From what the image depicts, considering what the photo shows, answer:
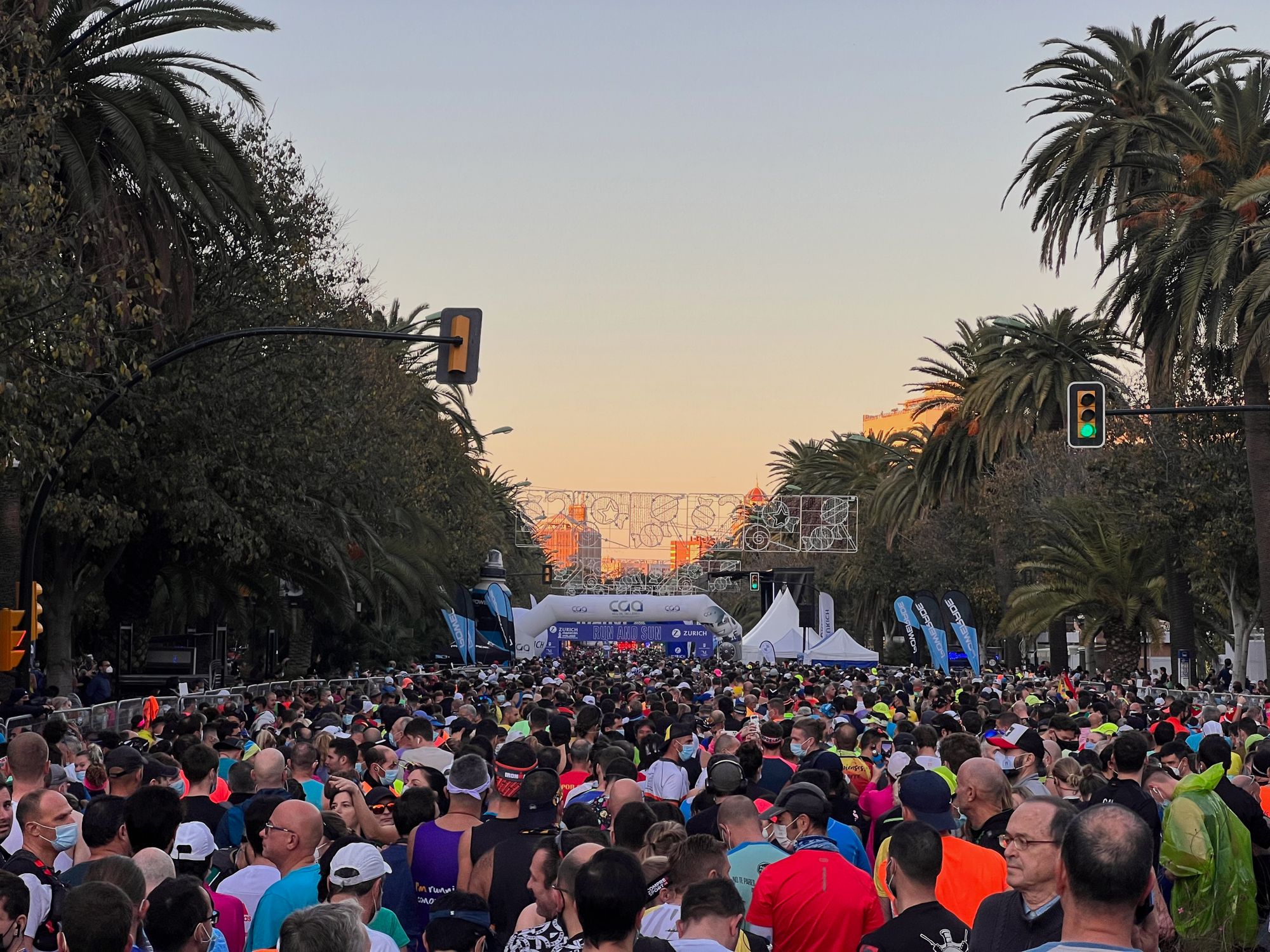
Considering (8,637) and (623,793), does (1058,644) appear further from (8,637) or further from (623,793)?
(623,793)

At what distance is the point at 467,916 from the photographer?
18.0 ft

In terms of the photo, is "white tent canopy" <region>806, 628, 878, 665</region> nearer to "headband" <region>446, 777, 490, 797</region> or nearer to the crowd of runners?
the crowd of runners

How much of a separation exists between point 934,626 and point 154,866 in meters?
31.0

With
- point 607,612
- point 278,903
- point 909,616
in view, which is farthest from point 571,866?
point 607,612

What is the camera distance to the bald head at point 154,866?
5.97 m

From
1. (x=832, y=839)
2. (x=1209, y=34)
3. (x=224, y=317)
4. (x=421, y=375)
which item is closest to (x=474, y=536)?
(x=421, y=375)

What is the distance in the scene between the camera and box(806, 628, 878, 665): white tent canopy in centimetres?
5009

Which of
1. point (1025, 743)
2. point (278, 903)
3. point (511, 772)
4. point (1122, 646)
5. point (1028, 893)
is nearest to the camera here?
point (1028, 893)

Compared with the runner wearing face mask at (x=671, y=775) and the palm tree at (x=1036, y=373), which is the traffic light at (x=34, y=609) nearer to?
the runner wearing face mask at (x=671, y=775)

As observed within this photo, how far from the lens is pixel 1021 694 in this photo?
25.1 m

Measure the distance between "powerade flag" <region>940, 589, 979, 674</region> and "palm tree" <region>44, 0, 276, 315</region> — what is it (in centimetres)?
1752

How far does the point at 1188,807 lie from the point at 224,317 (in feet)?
80.8

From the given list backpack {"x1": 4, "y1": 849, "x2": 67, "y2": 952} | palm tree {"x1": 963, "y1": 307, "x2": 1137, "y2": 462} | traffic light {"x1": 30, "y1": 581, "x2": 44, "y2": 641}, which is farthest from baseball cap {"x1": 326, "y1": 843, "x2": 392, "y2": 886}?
palm tree {"x1": 963, "y1": 307, "x2": 1137, "y2": 462}

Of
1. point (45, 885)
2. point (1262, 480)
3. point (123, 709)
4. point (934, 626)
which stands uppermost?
point (1262, 480)
